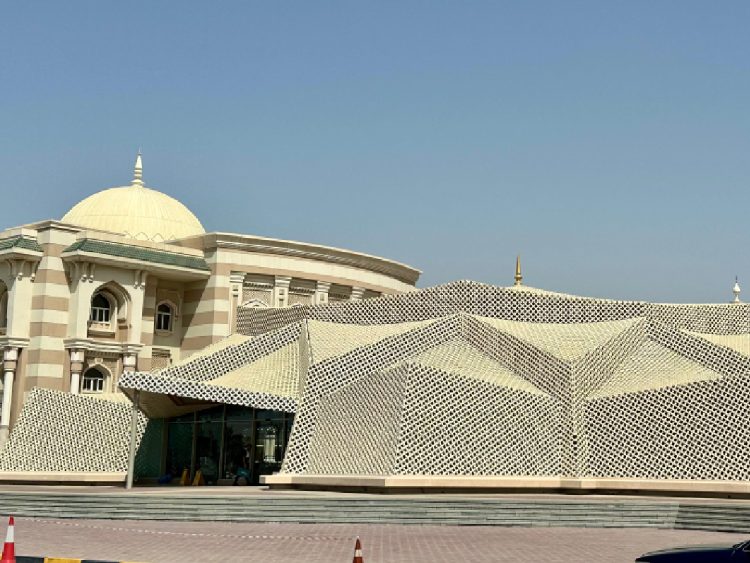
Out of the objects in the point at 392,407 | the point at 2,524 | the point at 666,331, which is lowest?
the point at 2,524

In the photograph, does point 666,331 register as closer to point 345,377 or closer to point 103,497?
point 345,377

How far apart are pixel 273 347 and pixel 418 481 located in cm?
1013

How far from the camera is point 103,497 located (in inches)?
886

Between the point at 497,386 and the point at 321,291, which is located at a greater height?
the point at 321,291

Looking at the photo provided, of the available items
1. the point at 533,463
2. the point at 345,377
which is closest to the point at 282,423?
the point at 345,377

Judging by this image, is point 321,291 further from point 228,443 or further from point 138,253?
point 228,443

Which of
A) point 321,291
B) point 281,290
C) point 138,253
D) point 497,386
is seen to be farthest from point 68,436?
point 321,291

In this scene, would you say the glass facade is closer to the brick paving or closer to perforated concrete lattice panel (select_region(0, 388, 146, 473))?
perforated concrete lattice panel (select_region(0, 388, 146, 473))

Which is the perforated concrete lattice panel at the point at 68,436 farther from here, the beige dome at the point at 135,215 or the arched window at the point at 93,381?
the beige dome at the point at 135,215

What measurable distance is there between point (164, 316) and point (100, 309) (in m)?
4.48

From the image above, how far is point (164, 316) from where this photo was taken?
5641 cm

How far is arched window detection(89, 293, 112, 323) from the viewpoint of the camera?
5234 cm

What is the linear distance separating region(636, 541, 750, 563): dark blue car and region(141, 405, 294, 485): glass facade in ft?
71.4

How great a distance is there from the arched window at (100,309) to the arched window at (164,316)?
11.1 feet
